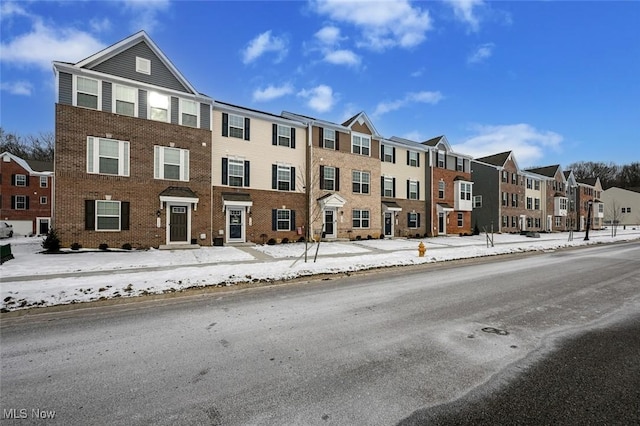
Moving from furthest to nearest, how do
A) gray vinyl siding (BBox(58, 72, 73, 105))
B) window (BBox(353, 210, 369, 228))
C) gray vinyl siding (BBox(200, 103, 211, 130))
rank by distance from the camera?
window (BBox(353, 210, 369, 228)) → gray vinyl siding (BBox(200, 103, 211, 130)) → gray vinyl siding (BBox(58, 72, 73, 105))

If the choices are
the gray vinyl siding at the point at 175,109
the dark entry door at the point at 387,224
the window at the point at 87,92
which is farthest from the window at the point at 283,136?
the dark entry door at the point at 387,224

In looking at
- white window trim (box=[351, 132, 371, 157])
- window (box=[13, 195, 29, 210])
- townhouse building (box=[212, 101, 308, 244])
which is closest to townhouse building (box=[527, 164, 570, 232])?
white window trim (box=[351, 132, 371, 157])

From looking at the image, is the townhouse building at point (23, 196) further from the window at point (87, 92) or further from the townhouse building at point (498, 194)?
the townhouse building at point (498, 194)

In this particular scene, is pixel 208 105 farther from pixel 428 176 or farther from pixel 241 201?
pixel 428 176

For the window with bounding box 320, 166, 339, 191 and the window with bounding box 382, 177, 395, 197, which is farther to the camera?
the window with bounding box 382, 177, 395, 197

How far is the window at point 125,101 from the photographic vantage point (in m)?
17.4

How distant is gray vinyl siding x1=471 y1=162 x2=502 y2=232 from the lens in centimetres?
3925

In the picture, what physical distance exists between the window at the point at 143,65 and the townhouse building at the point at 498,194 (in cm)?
3909

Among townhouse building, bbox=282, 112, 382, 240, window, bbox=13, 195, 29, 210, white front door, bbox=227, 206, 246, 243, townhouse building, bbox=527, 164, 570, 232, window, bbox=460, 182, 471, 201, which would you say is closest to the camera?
white front door, bbox=227, 206, 246, 243

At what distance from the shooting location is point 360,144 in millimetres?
27156

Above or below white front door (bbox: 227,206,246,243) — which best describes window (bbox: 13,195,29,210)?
above

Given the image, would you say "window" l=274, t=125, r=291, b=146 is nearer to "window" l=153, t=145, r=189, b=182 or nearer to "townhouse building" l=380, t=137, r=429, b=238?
"window" l=153, t=145, r=189, b=182

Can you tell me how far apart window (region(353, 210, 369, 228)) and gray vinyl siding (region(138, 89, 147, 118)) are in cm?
1680

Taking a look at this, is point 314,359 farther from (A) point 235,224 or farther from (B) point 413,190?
(B) point 413,190
